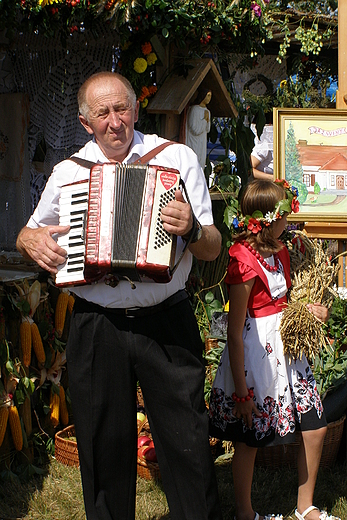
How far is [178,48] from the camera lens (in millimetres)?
4254

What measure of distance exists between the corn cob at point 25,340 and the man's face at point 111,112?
1393 mm

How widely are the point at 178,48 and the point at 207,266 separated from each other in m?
1.66

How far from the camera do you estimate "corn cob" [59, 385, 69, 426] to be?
367cm

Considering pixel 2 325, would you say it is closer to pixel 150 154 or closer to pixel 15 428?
pixel 15 428

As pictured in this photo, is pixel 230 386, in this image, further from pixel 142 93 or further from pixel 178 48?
pixel 178 48

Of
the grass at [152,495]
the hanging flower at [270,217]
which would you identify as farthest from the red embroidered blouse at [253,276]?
the grass at [152,495]

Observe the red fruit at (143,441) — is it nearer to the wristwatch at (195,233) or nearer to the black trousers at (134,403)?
the black trousers at (134,403)

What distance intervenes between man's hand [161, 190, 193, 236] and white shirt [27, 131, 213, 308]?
7.4 inches

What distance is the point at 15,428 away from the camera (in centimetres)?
327

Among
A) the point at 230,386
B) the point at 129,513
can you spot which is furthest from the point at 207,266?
the point at 129,513

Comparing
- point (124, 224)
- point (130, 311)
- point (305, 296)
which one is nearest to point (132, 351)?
point (130, 311)

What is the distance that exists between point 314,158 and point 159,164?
7.21 feet

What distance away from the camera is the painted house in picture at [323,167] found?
419 cm

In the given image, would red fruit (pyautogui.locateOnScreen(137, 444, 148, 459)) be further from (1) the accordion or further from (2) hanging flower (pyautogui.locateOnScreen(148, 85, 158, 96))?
(2) hanging flower (pyautogui.locateOnScreen(148, 85, 158, 96))
